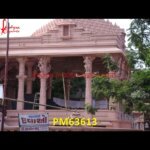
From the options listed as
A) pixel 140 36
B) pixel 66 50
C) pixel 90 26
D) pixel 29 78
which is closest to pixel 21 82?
pixel 29 78

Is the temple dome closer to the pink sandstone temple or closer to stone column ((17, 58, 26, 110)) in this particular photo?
the pink sandstone temple

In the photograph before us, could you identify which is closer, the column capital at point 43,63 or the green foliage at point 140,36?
the green foliage at point 140,36

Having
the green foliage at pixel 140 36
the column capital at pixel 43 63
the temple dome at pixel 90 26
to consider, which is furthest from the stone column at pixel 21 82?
the green foliage at pixel 140 36

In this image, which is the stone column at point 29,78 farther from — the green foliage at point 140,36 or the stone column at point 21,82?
the green foliage at point 140,36

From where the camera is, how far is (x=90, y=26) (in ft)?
102

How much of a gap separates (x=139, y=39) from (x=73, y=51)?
13292 millimetres

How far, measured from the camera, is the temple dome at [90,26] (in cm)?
3025

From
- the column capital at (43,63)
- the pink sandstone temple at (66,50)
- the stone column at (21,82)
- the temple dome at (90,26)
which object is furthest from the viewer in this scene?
the temple dome at (90,26)

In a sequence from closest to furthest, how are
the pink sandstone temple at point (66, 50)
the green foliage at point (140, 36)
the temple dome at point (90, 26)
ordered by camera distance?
the green foliage at point (140, 36) < the pink sandstone temple at point (66, 50) < the temple dome at point (90, 26)

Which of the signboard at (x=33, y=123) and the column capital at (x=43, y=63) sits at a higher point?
the column capital at (x=43, y=63)
